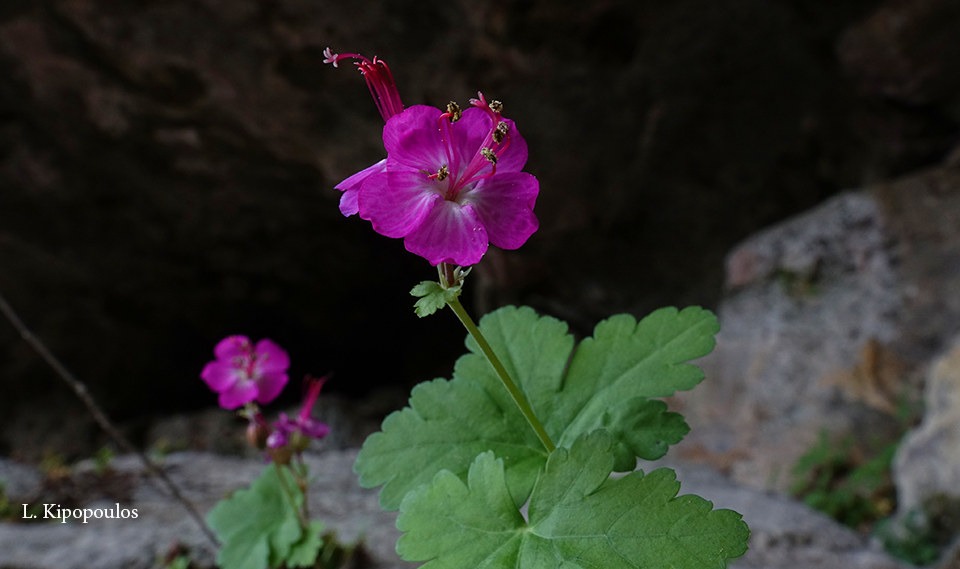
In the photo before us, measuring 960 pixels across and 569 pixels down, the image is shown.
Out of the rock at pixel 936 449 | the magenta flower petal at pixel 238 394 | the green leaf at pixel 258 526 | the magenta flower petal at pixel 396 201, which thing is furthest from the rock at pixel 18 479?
the rock at pixel 936 449

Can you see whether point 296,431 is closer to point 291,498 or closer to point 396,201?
point 291,498

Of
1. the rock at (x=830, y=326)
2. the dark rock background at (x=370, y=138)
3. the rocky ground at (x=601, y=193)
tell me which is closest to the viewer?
the rocky ground at (x=601, y=193)

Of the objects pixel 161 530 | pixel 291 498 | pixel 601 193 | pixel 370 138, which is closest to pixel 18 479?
pixel 161 530

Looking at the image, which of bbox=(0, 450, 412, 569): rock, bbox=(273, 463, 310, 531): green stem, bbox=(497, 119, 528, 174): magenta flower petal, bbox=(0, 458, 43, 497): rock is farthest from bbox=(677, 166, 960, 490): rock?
bbox=(0, 458, 43, 497): rock

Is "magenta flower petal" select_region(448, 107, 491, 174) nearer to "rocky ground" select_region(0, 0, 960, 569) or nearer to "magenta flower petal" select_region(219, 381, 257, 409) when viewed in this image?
"magenta flower petal" select_region(219, 381, 257, 409)

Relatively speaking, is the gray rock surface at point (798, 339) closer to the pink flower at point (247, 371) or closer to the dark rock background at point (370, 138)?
the dark rock background at point (370, 138)

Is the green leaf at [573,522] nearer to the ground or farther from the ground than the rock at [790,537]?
nearer to the ground
